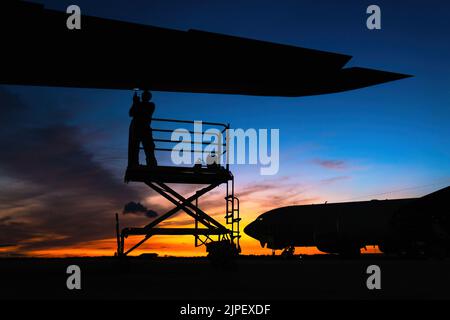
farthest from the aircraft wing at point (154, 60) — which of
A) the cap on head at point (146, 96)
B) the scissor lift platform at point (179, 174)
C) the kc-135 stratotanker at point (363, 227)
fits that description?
the kc-135 stratotanker at point (363, 227)

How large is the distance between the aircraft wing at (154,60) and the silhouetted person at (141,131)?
2064 millimetres

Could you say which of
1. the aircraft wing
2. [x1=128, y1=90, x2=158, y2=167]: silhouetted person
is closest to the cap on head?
[x1=128, y1=90, x2=158, y2=167]: silhouetted person

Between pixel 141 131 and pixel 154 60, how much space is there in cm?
406

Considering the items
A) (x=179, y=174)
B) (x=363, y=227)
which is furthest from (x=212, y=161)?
(x=363, y=227)

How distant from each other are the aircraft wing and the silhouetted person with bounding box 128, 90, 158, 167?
2.06 m

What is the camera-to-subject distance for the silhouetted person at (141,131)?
13.5m

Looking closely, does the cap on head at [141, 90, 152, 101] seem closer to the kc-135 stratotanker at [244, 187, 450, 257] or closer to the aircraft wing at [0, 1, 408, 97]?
the aircraft wing at [0, 1, 408, 97]

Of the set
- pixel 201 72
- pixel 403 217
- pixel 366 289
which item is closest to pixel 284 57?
pixel 201 72

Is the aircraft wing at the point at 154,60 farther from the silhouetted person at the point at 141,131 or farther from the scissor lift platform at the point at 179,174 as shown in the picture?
the scissor lift platform at the point at 179,174

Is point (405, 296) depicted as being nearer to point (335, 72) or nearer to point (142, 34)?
point (335, 72)
